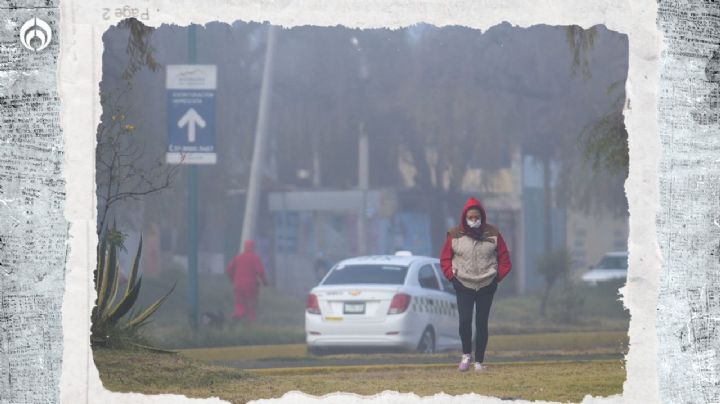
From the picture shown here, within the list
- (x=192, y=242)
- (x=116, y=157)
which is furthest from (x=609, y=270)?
(x=116, y=157)

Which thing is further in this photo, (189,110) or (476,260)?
(189,110)

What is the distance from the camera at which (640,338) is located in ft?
27.9

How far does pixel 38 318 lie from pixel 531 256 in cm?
3894

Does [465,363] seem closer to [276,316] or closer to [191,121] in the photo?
[191,121]

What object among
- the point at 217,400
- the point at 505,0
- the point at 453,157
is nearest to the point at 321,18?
the point at 505,0

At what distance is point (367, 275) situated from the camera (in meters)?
19.0

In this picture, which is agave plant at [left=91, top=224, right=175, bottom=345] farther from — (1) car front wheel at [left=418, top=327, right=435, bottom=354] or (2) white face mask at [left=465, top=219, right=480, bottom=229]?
(1) car front wheel at [left=418, top=327, right=435, bottom=354]

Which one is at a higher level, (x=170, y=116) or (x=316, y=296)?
(x=170, y=116)

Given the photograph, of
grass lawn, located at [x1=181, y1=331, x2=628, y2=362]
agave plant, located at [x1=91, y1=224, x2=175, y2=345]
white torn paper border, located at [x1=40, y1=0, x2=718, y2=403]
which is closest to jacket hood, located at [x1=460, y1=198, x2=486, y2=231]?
agave plant, located at [x1=91, y1=224, x2=175, y2=345]

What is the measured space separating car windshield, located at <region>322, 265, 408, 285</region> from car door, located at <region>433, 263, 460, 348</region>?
0.80 m

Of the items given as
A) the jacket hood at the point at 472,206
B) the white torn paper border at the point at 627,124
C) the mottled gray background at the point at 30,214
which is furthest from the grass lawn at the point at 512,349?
the mottled gray background at the point at 30,214

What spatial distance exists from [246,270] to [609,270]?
1399 cm

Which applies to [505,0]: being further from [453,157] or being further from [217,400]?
[453,157]

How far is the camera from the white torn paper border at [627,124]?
8.41 m
